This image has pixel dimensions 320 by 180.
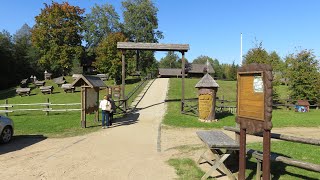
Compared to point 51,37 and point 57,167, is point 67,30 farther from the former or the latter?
point 57,167

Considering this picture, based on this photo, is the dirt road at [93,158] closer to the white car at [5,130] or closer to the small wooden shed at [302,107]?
the white car at [5,130]

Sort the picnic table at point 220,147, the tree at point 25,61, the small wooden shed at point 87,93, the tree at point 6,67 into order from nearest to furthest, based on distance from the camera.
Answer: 1. the picnic table at point 220,147
2. the small wooden shed at point 87,93
3. the tree at point 6,67
4. the tree at point 25,61

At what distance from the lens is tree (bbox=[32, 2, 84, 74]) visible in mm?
54219

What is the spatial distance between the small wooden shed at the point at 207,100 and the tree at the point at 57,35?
40266 millimetres

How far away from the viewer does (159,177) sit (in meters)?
7.45

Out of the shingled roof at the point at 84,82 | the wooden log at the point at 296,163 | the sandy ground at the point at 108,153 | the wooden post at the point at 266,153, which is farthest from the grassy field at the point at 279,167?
the shingled roof at the point at 84,82

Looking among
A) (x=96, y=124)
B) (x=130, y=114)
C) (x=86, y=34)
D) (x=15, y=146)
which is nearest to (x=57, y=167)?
(x=15, y=146)

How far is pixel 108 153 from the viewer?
10109 mm

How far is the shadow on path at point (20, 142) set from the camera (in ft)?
35.7

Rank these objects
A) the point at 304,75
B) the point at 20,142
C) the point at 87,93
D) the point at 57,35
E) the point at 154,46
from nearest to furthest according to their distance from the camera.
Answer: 1. the point at 20,142
2. the point at 87,93
3. the point at 154,46
4. the point at 304,75
5. the point at 57,35

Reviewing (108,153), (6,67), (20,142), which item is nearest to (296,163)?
(108,153)

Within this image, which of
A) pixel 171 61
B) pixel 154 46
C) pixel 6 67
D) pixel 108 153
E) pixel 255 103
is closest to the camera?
pixel 255 103

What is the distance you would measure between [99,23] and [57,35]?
14.4 meters

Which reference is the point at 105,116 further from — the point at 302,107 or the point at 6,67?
the point at 6,67
